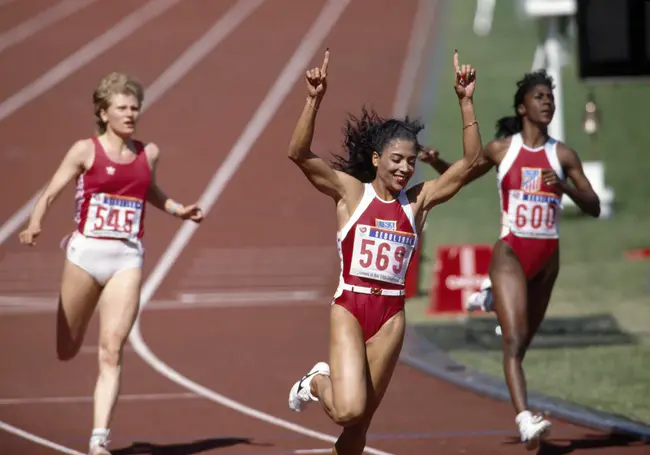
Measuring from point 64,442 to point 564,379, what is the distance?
4.53 metres

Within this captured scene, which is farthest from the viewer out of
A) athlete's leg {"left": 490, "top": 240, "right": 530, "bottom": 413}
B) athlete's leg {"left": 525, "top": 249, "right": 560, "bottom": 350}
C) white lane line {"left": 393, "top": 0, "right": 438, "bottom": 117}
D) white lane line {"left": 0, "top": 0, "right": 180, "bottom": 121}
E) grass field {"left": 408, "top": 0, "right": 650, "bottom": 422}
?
white lane line {"left": 393, "top": 0, "right": 438, "bottom": 117}

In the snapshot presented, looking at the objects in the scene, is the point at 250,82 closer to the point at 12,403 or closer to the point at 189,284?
the point at 189,284

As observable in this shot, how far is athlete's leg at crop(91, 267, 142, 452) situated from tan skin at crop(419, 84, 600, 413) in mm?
A: 2070

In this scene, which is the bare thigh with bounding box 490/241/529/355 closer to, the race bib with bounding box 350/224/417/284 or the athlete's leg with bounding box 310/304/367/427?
the race bib with bounding box 350/224/417/284

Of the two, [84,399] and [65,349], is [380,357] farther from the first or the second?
Answer: [84,399]

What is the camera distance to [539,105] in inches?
380

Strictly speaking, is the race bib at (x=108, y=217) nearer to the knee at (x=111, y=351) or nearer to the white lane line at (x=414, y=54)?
the knee at (x=111, y=351)

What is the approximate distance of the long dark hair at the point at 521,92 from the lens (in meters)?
9.78

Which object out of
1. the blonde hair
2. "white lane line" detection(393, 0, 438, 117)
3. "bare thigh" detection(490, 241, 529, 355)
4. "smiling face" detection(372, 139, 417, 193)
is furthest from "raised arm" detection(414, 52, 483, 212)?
"white lane line" detection(393, 0, 438, 117)

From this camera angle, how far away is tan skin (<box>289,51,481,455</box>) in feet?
24.7

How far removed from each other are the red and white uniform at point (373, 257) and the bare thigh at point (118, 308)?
1755 mm

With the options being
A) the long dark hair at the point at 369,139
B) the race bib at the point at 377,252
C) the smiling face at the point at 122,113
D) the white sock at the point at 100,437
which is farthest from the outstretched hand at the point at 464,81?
the white sock at the point at 100,437

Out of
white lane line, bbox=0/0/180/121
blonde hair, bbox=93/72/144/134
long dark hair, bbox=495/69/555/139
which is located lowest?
blonde hair, bbox=93/72/144/134

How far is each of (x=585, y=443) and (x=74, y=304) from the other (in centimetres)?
350
